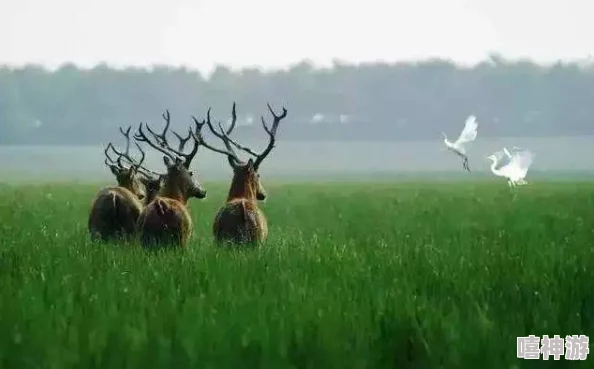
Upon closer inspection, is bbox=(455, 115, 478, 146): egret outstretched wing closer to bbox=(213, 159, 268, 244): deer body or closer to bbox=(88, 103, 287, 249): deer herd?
bbox=(88, 103, 287, 249): deer herd

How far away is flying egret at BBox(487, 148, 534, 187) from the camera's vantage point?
5504 millimetres

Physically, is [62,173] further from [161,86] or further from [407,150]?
[407,150]

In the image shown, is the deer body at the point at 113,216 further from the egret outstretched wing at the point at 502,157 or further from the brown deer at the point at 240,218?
the egret outstretched wing at the point at 502,157

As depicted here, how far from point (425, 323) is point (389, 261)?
0.96 metres

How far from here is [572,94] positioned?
4926 millimetres

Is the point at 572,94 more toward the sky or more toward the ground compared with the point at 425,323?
more toward the sky

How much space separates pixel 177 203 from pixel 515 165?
108 inches

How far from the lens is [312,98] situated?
4879 mm

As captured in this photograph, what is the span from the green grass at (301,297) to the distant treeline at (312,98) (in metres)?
0.62

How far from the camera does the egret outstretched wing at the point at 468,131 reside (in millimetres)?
5230

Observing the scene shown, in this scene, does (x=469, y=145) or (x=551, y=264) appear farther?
(x=469, y=145)

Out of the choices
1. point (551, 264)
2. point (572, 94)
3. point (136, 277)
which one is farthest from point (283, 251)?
point (572, 94)

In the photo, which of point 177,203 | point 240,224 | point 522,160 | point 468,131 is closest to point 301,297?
point 240,224

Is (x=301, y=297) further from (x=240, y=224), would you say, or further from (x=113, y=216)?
(x=113, y=216)
